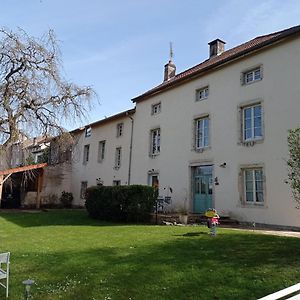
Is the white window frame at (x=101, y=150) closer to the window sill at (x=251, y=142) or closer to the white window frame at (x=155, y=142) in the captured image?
the white window frame at (x=155, y=142)

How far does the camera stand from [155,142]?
19094 mm

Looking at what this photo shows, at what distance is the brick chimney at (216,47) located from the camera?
1880 centimetres

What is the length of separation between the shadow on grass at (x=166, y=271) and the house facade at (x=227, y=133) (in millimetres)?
4871

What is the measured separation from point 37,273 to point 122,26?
6.48 metres

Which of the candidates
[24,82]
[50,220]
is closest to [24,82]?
[24,82]

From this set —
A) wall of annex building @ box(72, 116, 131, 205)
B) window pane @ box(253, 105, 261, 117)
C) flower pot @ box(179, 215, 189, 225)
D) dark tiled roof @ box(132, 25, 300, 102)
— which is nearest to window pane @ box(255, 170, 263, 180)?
window pane @ box(253, 105, 261, 117)

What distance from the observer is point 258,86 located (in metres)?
13.2

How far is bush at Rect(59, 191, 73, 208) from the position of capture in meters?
25.2

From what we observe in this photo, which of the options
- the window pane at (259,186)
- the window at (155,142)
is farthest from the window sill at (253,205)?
the window at (155,142)

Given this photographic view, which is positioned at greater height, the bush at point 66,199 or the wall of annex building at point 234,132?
the wall of annex building at point 234,132

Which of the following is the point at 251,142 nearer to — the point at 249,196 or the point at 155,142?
the point at 249,196

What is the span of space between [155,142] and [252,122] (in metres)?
6.99

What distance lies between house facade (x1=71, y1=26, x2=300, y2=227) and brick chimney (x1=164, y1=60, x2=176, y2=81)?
2.96 m

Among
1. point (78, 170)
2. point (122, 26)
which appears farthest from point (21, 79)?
point (78, 170)
